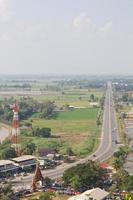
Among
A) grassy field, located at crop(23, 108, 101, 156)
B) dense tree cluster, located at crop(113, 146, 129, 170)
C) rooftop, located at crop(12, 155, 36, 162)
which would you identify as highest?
rooftop, located at crop(12, 155, 36, 162)

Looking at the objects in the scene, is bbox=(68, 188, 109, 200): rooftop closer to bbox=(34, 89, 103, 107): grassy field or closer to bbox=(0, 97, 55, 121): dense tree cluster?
bbox=(0, 97, 55, 121): dense tree cluster

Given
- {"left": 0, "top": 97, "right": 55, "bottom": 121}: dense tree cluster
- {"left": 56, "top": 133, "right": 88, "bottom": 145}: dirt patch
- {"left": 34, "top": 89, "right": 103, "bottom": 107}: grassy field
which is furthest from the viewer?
{"left": 34, "top": 89, "right": 103, "bottom": 107}: grassy field

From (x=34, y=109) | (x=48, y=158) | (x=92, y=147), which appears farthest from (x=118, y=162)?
(x=34, y=109)

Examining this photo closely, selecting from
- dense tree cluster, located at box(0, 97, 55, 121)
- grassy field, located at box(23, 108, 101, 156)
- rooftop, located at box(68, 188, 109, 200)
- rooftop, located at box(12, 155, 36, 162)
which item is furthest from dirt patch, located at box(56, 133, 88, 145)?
rooftop, located at box(68, 188, 109, 200)

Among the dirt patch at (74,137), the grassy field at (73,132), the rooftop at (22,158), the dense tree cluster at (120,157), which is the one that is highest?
the rooftop at (22,158)

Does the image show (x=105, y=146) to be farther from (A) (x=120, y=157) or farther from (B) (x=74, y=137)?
(A) (x=120, y=157)

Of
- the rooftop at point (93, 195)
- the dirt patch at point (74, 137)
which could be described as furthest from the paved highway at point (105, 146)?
the rooftop at point (93, 195)

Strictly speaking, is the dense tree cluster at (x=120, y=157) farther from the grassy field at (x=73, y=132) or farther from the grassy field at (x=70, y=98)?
the grassy field at (x=70, y=98)

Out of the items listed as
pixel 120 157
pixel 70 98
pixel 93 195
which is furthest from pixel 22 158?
pixel 70 98
